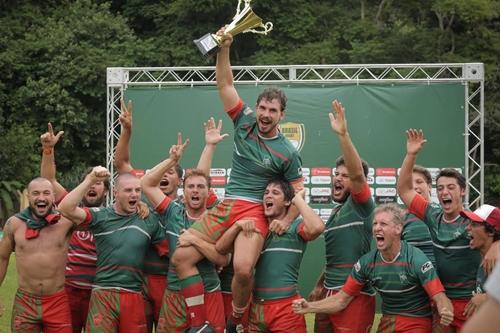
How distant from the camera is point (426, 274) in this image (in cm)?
809

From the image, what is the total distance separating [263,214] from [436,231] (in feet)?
4.84

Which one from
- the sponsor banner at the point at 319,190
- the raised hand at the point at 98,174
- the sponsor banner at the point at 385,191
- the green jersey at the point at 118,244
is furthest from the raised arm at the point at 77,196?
the sponsor banner at the point at 385,191

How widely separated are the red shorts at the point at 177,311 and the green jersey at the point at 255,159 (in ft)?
3.48

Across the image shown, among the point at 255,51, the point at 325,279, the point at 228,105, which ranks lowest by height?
the point at 325,279

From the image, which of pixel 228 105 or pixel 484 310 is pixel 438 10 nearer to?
pixel 228 105

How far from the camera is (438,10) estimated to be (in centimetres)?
2909

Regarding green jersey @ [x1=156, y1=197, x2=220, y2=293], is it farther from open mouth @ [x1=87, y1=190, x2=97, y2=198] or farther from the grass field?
the grass field

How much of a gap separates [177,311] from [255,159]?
5.86 feet

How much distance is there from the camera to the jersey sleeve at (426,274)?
8.02 m

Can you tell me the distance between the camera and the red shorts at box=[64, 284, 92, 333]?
9.78 metres

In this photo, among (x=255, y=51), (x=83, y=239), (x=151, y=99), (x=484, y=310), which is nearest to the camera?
(x=484, y=310)

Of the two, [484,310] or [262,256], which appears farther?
[262,256]

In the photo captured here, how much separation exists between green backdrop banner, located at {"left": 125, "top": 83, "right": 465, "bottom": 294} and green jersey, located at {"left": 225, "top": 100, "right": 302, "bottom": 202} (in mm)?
8131

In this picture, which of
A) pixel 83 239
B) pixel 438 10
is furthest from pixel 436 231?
pixel 438 10
